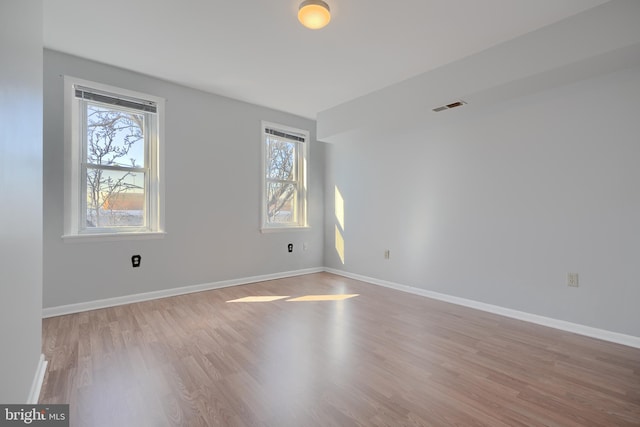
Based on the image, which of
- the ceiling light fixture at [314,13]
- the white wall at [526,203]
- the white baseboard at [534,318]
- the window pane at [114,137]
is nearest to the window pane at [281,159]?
the white wall at [526,203]

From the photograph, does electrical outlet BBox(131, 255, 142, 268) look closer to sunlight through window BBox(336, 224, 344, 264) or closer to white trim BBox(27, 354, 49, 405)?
white trim BBox(27, 354, 49, 405)

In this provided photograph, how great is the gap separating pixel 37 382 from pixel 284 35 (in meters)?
3.02

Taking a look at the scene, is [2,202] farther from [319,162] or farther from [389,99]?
[319,162]

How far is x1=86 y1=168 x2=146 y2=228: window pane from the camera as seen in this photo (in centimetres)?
314

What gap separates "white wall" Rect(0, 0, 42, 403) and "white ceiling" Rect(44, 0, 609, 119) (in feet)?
2.96

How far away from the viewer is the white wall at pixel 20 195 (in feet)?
3.52

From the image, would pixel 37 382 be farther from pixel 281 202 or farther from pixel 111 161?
pixel 281 202

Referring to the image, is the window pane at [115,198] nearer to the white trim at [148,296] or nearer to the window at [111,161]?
the window at [111,161]

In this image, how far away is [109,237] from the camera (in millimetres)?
3156

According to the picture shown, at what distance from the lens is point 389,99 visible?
356 centimetres

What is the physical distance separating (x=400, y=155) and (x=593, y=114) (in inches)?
78.7

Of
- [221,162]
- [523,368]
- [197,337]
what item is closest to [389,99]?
[221,162]

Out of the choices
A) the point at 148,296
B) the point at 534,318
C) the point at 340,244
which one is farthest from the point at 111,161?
the point at 534,318

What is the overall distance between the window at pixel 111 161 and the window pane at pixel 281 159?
160cm
